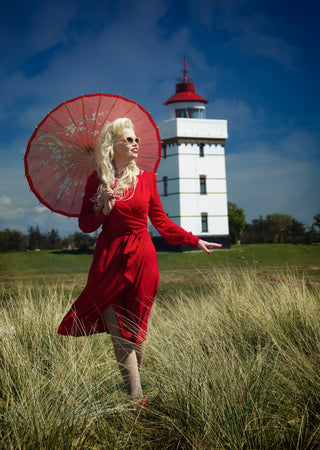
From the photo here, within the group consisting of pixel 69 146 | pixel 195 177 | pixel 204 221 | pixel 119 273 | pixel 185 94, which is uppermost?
pixel 185 94

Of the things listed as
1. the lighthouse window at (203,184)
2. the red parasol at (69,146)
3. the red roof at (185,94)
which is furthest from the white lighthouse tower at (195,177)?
the red parasol at (69,146)

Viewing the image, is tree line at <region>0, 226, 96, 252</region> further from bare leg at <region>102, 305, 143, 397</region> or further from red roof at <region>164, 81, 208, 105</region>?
bare leg at <region>102, 305, 143, 397</region>

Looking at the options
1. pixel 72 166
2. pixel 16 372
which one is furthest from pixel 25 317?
pixel 72 166

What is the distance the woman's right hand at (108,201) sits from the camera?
3135mm

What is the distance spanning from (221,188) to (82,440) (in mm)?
29906

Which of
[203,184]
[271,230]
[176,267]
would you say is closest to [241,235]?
[271,230]

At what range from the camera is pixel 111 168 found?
3.35 meters

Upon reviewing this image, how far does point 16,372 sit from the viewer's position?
3.24m

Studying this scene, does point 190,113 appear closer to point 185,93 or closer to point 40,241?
point 185,93

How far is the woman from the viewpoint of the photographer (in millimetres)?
3160

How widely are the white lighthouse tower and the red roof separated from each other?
8.91 ft

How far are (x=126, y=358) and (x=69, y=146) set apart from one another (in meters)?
1.74

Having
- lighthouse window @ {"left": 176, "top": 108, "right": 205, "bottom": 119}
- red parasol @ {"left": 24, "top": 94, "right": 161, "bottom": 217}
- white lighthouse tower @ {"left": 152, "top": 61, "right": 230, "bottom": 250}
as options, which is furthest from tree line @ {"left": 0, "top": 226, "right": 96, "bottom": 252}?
red parasol @ {"left": 24, "top": 94, "right": 161, "bottom": 217}

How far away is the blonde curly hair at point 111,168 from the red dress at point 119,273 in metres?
0.07
